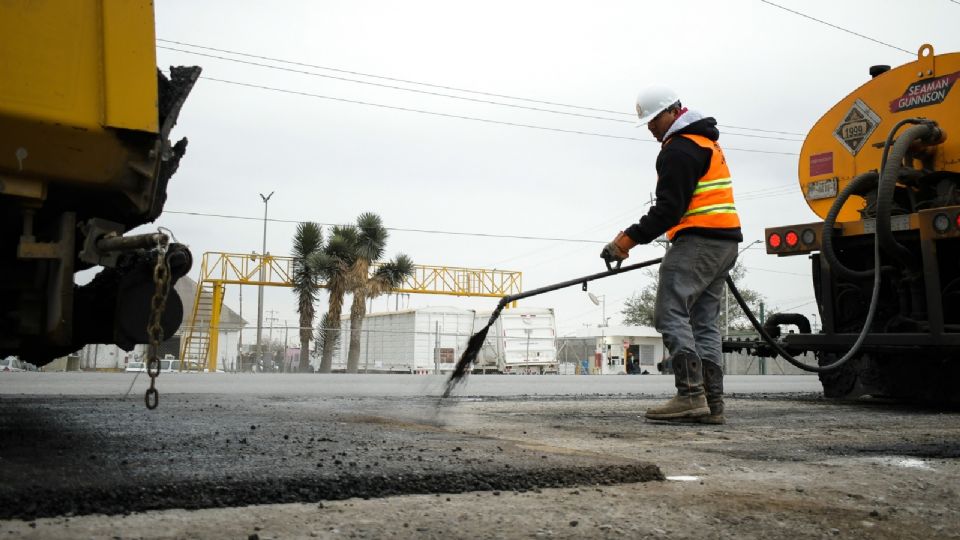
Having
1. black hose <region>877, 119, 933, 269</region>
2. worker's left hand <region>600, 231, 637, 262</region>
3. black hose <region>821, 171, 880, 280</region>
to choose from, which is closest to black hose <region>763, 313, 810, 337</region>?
black hose <region>821, 171, 880, 280</region>

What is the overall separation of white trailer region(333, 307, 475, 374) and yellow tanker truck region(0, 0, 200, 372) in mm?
28309

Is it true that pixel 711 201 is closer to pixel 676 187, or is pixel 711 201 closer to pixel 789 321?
pixel 676 187

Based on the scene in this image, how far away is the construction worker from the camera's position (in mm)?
5082

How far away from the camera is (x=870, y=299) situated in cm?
665

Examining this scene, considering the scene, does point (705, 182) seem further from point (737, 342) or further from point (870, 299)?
point (737, 342)

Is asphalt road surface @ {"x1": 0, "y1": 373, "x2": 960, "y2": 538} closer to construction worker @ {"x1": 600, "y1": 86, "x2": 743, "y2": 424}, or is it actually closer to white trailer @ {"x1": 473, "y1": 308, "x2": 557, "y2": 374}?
construction worker @ {"x1": 600, "y1": 86, "x2": 743, "y2": 424}

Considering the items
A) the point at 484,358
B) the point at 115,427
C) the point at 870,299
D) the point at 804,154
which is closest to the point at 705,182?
the point at 870,299

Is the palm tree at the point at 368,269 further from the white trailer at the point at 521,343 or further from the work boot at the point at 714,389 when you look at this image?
the work boot at the point at 714,389

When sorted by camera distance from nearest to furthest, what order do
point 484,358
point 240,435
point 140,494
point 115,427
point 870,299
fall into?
1. point 140,494
2. point 240,435
3. point 115,427
4. point 870,299
5. point 484,358

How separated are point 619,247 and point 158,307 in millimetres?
2906

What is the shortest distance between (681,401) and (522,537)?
3.36 m

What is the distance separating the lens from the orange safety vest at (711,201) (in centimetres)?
517

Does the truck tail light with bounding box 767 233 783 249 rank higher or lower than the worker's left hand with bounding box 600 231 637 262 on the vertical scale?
higher

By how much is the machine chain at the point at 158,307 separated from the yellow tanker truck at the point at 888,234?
4.62 m
